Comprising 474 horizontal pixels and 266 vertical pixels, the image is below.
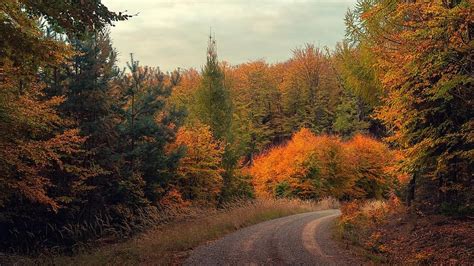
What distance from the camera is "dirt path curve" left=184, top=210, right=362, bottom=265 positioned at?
10188 millimetres

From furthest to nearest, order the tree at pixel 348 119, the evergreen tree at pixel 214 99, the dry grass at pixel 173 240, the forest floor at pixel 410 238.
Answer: the tree at pixel 348 119 < the evergreen tree at pixel 214 99 < the dry grass at pixel 173 240 < the forest floor at pixel 410 238

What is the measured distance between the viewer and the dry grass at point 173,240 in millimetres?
11391

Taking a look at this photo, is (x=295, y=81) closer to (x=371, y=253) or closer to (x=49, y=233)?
(x=49, y=233)

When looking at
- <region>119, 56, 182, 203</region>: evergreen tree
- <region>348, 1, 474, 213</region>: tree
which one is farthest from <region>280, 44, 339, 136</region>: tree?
<region>348, 1, 474, 213</region>: tree

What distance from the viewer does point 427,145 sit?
1142cm

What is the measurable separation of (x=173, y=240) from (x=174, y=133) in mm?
12080

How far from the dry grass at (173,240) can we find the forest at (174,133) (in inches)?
93.4

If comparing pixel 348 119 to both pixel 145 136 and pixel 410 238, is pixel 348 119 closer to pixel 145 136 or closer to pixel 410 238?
pixel 145 136

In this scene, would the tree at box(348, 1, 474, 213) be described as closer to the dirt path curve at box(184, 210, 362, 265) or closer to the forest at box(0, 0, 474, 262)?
the forest at box(0, 0, 474, 262)

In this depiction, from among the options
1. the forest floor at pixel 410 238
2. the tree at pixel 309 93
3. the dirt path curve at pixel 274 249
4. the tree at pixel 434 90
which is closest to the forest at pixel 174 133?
the tree at pixel 434 90

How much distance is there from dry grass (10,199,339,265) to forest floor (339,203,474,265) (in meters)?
4.71

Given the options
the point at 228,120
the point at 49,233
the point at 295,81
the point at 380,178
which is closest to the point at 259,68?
the point at 295,81

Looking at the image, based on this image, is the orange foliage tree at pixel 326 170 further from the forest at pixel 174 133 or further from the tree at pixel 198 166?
the tree at pixel 198 166

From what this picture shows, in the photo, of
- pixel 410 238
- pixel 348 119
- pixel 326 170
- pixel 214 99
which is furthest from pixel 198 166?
pixel 348 119
